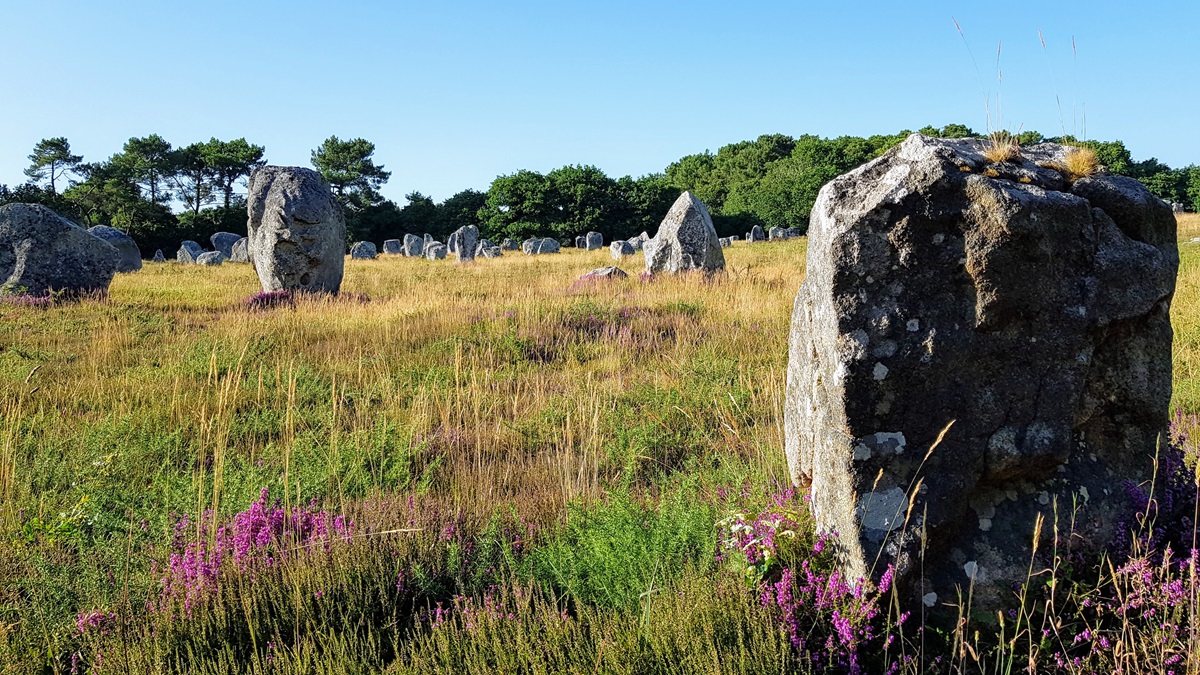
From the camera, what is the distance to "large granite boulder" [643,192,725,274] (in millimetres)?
17766

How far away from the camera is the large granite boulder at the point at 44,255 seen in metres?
13.3

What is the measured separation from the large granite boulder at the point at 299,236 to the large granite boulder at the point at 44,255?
310cm

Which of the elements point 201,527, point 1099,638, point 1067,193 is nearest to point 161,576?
point 201,527

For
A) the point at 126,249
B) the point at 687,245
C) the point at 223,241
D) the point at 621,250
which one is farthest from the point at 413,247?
the point at 687,245

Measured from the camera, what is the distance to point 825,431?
2.69 metres

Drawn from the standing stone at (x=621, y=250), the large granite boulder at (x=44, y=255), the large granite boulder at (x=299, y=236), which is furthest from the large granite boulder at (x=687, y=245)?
the large granite boulder at (x=44, y=255)

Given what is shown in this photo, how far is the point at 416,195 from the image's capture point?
60.5 m

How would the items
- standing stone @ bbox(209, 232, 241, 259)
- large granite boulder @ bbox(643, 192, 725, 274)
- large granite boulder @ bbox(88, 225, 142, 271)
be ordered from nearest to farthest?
large granite boulder @ bbox(643, 192, 725, 274), large granite boulder @ bbox(88, 225, 142, 271), standing stone @ bbox(209, 232, 241, 259)

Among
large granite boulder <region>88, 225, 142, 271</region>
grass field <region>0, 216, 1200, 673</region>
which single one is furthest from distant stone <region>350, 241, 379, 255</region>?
grass field <region>0, 216, 1200, 673</region>

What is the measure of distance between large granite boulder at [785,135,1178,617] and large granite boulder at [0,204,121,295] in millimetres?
15261

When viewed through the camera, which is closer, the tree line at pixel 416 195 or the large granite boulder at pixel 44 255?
the large granite boulder at pixel 44 255

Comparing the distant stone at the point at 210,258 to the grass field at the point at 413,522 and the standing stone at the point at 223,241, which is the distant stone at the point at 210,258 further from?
the grass field at the point at 413,522

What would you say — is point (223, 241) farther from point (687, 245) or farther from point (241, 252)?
point (687, 245)

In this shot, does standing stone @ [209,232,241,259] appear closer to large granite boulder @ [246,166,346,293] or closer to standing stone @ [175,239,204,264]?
standing stone @ [175,239,204,264]
